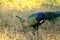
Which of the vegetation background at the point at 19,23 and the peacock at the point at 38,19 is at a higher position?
the peacock at the point at 38,19

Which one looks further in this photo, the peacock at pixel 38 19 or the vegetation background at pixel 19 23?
the vegetation background at pixel 19 23

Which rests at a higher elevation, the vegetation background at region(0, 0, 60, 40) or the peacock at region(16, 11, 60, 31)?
the peacock at region(16, 11, 60, 31)

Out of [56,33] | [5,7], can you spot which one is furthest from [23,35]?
[5,7]

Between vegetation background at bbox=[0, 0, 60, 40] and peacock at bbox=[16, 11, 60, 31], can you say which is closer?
peacock at bbox=[16, 11, 60, 31]

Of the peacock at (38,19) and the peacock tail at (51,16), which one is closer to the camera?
the peacock at (38,19)

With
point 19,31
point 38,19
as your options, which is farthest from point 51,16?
point 19,31

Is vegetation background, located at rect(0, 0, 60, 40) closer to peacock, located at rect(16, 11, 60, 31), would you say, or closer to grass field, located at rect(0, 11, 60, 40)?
grass field, located at rect(0, 11, 60, 40)

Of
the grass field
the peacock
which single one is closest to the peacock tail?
the peacock

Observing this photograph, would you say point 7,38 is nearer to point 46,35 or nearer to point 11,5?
point 46,35

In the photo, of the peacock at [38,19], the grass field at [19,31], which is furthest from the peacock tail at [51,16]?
the grass field at [19,31]

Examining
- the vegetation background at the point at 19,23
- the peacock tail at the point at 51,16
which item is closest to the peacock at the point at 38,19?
the peacock tail at the point at 51,16

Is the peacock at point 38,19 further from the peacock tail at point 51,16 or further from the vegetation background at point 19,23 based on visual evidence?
the vegetation background at point 19,23

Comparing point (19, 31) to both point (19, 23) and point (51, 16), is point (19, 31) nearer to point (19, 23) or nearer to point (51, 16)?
point (19, 23)

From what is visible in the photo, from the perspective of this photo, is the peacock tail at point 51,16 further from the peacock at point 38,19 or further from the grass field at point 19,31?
the grass field at point 19,31
